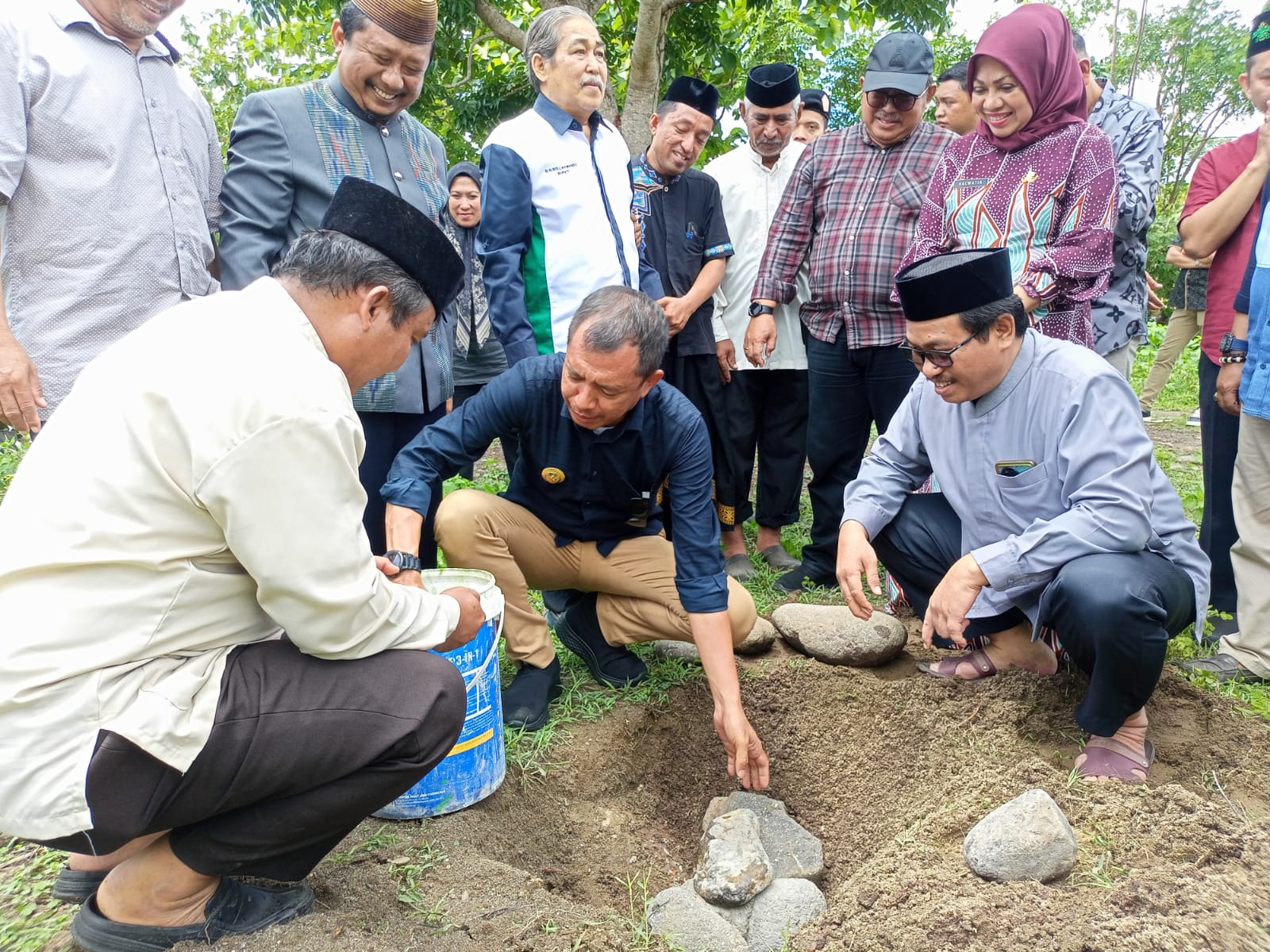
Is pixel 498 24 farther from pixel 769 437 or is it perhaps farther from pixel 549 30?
pixel 769 437

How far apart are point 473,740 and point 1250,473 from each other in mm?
2597

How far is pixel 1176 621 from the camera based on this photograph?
2471 millimetres

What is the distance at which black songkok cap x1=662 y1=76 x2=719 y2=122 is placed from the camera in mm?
3902

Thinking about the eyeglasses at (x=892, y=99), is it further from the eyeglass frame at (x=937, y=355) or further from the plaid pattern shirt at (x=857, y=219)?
the eyeglass frame at (x=937, y=355)

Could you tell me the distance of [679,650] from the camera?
3.34 metres

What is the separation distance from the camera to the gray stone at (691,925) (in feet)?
6.55

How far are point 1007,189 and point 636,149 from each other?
4.35m

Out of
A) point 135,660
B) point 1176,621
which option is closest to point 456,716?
point 135,660

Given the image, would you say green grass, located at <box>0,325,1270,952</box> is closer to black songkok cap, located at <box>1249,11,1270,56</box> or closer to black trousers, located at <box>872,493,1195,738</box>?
black trousers, located at <box>872,493,1195,738</box>

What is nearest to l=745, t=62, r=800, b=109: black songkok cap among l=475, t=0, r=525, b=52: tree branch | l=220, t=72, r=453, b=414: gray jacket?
l=220, t=72, r=453, b=414: gray jacket

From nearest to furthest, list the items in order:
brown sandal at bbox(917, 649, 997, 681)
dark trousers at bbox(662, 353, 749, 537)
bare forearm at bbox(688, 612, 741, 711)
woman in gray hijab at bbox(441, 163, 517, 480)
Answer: bare forearm at bbox(688, 612, 741, 711) → brown sandal at bbox(917, 649, 997, 681) → dark trousers at bbox(662, 353, 749, 537) → woman in gray hijab at bbox(441, 163, 517, 480)

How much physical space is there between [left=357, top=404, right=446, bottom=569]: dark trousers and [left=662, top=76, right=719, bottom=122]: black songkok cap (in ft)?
5.95

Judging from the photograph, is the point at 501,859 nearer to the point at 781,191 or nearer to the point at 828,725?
the point at 828,725

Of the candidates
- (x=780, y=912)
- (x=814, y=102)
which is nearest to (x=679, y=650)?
(x=780, y=912)
